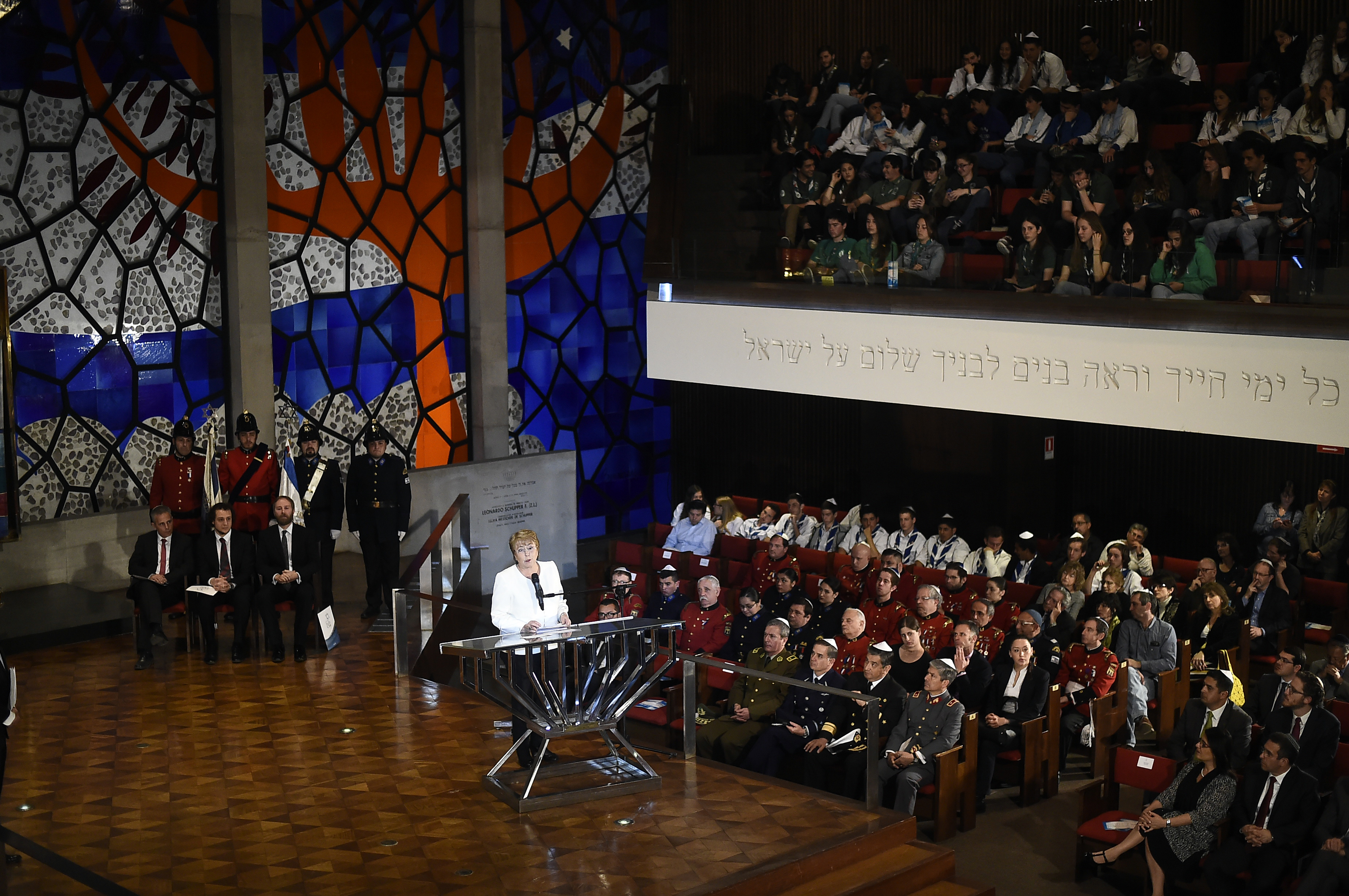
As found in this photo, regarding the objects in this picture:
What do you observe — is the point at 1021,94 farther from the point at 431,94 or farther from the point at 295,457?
the point at 295,457

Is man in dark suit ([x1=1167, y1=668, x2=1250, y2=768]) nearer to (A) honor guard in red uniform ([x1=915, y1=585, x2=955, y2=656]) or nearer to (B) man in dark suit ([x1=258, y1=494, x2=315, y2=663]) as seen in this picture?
(A) honor guard in red uniform ([x1=915, y1=585, x2=955, y2=656])

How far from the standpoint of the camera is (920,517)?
1412cm

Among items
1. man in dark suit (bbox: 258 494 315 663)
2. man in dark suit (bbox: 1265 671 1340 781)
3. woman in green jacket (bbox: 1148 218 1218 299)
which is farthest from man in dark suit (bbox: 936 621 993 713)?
man in dark suit (bbox: 258 494 315 663)

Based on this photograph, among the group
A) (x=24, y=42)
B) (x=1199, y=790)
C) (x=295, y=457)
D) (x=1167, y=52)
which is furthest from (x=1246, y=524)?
(x=24, y=42)

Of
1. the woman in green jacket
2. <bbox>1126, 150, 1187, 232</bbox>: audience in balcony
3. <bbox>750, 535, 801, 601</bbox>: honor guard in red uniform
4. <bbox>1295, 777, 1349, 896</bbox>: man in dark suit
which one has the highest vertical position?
<bbox>1126, 150, 1187, 232</bbox>: audience in balcony

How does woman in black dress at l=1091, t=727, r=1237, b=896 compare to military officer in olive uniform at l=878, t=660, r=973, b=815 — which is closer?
woman in black dress at l=1091, t=727, r=1237, b=896

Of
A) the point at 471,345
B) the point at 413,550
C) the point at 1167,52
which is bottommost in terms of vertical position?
the point at 413,550

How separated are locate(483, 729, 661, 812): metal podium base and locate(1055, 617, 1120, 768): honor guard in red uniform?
9.36 feet

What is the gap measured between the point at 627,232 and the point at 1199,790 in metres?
10.2

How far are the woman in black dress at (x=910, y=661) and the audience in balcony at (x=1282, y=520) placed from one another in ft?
13.6

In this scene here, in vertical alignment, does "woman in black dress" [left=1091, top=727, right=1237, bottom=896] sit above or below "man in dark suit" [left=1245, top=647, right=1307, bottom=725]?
below

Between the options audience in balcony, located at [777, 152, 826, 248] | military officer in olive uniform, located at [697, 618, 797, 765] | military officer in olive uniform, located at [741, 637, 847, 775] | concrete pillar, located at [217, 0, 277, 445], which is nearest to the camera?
military officer in olive uniform, located at [741, 637, 847, 775]

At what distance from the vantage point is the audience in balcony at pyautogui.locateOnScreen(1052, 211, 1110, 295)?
10445mm

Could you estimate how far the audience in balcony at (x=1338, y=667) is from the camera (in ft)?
26.7
